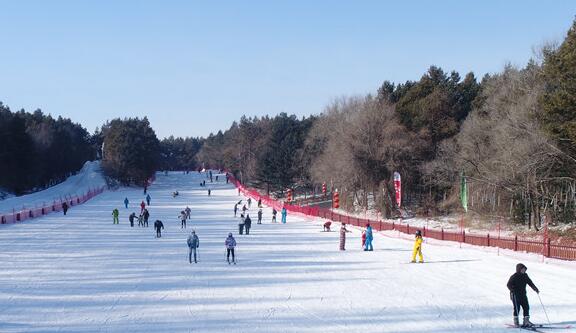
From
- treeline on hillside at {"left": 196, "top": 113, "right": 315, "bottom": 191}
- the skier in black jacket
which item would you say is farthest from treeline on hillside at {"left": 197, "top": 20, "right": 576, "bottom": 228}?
the skier in black jacket

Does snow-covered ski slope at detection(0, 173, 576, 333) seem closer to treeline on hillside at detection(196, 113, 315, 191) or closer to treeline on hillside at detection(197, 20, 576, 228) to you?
treeline on hillside at detection(197, 20, 576, 228)

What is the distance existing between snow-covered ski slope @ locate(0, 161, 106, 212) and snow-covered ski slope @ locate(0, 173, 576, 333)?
93.8 ft

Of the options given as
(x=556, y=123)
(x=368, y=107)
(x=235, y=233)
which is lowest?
(x=235, y=233)

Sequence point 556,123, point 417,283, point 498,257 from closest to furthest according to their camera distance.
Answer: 1. point 417,283
2. point 498,257
3. point 556,123

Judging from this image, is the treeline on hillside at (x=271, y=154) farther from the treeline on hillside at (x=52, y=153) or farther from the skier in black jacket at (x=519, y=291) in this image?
the skier in black jacket at (x=519, y=291)

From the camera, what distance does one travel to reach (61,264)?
21969 mm

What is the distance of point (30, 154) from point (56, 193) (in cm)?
616

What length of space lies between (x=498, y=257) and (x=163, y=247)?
47.0ft

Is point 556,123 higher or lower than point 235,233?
higher

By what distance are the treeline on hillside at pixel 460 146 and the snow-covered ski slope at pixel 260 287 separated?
38.2 feet

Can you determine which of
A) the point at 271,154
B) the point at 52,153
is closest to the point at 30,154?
the point at 52,153

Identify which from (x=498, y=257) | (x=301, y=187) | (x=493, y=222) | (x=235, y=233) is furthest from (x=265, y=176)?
(x=498, y=257)

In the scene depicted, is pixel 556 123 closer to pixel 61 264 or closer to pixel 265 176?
pixel 61 264

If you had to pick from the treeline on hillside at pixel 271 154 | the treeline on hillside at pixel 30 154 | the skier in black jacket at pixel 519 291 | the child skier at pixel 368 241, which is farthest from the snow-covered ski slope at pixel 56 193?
the skier in black jacket at pixel 519 291
